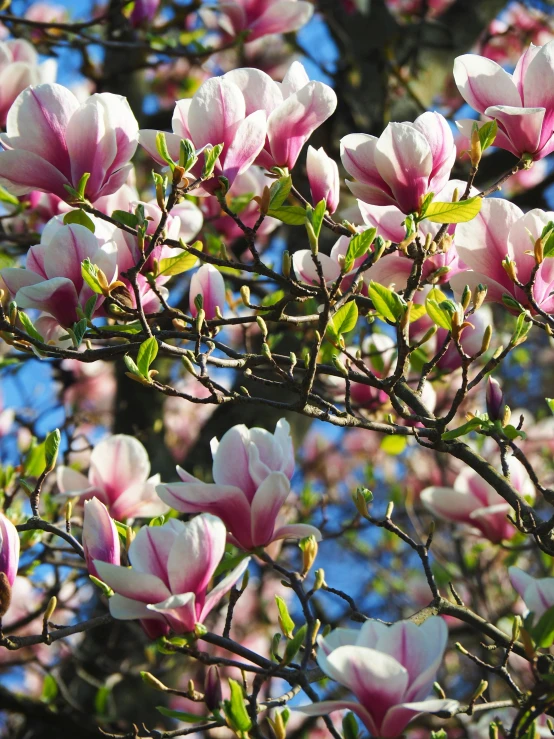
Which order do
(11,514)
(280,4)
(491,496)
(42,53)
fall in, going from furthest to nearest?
(42,53), (280,4), (491,496), (11,514)

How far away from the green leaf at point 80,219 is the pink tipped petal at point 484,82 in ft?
1.84

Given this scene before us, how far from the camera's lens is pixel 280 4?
6.81 feet

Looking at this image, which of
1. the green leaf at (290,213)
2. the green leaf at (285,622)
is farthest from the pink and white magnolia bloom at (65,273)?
the green leaf at (285,622)

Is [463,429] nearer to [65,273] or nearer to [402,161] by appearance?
[402,161]

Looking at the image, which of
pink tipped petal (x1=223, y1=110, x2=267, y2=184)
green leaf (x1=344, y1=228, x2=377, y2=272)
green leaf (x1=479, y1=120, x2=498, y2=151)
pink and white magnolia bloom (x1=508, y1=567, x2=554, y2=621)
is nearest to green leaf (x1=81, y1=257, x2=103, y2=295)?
pink tipped petal (x1=223, y1=110, x2=267, y2=184)

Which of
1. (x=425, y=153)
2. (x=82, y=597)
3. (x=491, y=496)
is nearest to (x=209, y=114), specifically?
(x=425, y=153)

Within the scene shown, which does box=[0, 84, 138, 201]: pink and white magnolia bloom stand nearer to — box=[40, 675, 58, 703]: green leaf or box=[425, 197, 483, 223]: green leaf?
box=[425, 197, 483, 223]: green leaf

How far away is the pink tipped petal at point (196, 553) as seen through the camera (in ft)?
2.85

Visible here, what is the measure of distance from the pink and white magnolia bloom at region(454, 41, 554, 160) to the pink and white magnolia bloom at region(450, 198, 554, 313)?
0.09 metres

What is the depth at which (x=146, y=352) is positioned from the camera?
3.50 feet

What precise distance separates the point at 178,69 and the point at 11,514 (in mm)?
3426

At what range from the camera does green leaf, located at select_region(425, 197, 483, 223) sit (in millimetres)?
1062

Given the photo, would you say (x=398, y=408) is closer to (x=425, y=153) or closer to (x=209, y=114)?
(x=425, y=153)

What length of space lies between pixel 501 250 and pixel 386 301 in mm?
197
